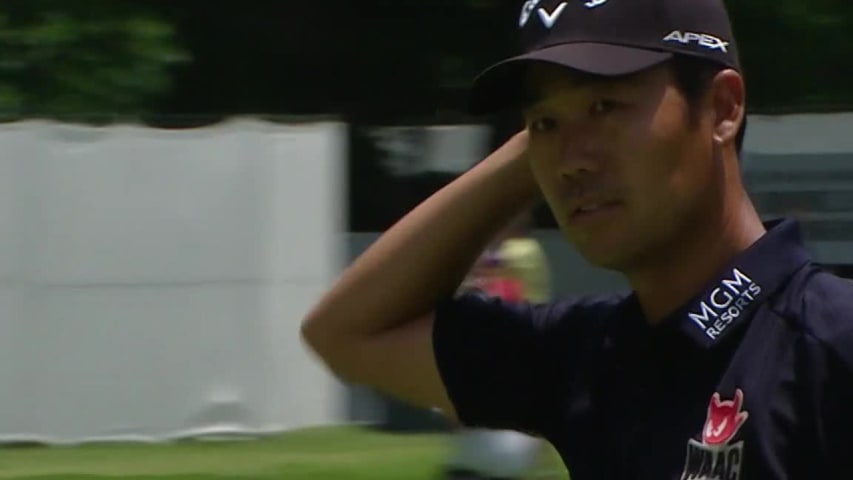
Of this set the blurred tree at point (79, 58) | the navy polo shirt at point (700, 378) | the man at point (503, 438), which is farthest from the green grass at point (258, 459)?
the navy polo shirt at point (700, 378)

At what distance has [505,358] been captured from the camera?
2740 mm

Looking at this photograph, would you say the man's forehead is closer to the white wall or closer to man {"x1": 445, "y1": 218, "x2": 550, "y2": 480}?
man {"x1": 445, "y1": 218, "x2": 550, "y2": 480}

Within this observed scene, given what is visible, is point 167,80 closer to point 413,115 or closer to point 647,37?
point 413,115

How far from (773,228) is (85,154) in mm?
10431

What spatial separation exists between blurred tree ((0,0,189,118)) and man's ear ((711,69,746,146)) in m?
14.2

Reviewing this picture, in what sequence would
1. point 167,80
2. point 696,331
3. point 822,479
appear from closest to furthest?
point 822,479, point 696,331, point 167,80

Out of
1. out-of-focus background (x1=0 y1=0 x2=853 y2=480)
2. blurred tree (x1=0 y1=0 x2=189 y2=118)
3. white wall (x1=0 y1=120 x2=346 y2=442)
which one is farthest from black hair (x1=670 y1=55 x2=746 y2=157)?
blurred tree (x1=0 y1=0 x2=189 y2=118)

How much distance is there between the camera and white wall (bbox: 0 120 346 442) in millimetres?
12562

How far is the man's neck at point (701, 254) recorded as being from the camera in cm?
236

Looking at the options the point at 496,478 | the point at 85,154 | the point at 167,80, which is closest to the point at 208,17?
the point at 167,80

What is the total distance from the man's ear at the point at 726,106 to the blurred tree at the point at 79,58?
557 inches

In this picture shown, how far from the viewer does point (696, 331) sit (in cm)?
232

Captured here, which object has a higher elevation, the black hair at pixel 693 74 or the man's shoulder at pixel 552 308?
the black hair at pixel 693 74

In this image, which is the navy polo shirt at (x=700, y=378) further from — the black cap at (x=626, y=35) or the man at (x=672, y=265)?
the black cap at (x=626, y=35)
